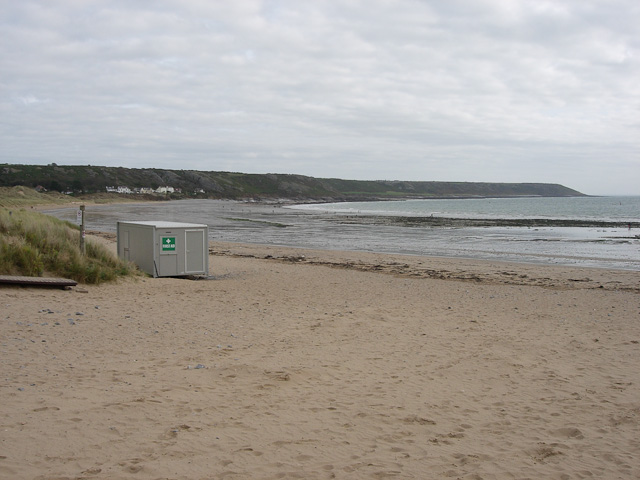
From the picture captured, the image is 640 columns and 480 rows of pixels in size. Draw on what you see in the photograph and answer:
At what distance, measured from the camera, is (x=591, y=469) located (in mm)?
4422

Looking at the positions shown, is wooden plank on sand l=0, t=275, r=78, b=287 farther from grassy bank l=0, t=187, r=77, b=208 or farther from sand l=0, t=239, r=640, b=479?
grassy bank l=0, t=187, r=77, b=208

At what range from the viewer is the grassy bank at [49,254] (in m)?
10.9

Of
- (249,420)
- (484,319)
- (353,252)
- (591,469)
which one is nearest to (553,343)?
(484,319)

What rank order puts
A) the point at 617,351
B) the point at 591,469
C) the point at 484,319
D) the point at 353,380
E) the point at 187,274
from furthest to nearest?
the point at 187,274 → the point at 484,319 → the point at 617,351 → the point at 353,380 → the point at 591,469

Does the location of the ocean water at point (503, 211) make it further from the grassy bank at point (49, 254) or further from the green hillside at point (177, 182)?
the grassy bank at point (49, 254)

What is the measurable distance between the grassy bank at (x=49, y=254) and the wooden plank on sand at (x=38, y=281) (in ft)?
2.48

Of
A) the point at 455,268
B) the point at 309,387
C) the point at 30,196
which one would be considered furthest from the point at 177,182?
the point at 309,387

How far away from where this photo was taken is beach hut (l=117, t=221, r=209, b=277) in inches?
534

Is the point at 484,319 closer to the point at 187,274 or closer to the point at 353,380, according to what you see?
the point at 353,380

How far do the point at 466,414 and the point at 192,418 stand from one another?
258cm

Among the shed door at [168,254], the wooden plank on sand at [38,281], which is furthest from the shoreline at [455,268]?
the wooden plank on sand at [38,281]

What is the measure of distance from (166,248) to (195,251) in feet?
2.57

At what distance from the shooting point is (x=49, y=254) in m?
11.6

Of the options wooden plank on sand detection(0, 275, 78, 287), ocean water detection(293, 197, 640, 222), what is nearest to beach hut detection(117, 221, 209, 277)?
wooden plank on sand detection(0, 275, 78, 287)
